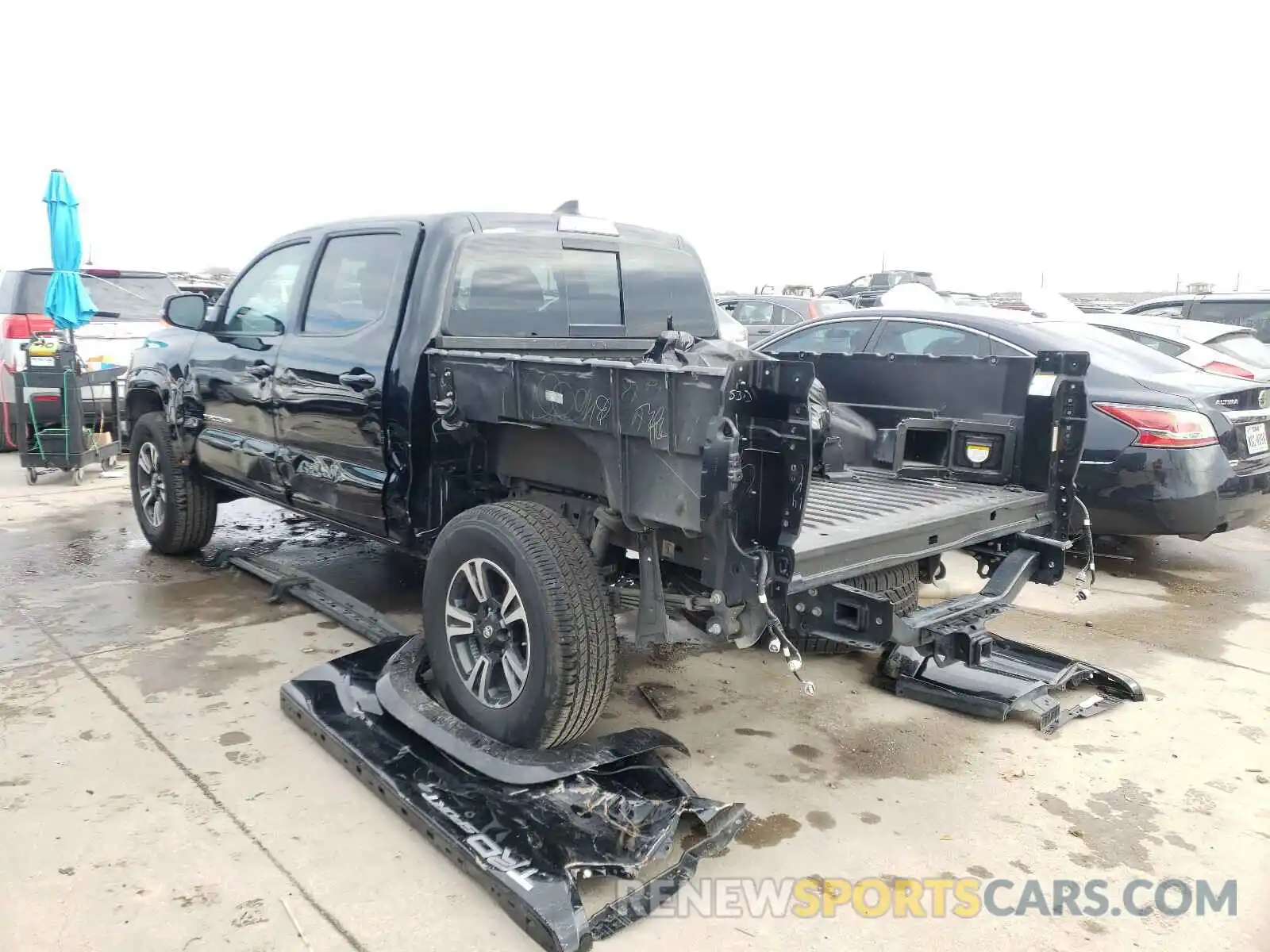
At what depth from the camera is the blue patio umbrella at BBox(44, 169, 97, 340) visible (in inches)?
317

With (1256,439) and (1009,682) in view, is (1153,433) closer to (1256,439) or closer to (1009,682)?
(1256,439)

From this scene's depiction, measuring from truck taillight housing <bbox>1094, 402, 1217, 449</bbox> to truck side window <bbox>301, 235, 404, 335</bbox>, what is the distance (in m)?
4.20

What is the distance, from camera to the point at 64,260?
817 cm

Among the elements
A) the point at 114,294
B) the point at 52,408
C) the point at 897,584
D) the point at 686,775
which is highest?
the point at 114,294

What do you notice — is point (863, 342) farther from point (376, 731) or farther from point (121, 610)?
point (121, 610)

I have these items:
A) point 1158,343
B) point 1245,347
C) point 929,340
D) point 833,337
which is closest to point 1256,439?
point 1158,343

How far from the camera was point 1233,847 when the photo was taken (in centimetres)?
296

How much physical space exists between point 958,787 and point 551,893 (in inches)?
62.3

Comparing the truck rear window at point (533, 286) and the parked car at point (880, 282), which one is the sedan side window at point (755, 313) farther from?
the truck rear window at point (533, 286)

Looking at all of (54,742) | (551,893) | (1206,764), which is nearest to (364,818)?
(551,893)

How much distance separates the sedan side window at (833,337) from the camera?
6152mm

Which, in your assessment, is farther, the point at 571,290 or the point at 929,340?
the point at 929,340

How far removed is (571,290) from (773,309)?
10828 millimetres

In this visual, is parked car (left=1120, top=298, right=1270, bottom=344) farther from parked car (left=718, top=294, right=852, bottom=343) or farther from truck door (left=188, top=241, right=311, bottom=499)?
truck door (left=188, top=241, right=311, bottom=499)
